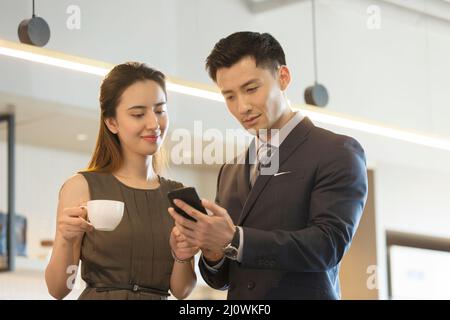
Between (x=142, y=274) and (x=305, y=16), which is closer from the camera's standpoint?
(x=142, y=274)

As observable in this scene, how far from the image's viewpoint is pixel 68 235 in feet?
6.61

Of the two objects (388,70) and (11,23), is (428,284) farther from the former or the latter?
(11,23)

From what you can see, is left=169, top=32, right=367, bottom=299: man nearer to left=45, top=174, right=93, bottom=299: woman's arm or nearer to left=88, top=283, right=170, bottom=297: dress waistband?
left=88, top=283, right=170, bottom=297: dress waistband

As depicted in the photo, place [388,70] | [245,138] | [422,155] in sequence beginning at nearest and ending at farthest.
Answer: [245,138], [388,70], [422,155]

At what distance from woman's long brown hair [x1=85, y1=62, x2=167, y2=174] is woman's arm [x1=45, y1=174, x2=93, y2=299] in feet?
0.26

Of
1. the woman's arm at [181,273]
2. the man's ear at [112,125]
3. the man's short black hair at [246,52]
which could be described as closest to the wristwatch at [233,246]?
the woman's arm at [181,273]

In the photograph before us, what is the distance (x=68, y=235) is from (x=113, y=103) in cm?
37

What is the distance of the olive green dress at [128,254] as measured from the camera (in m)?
2.07

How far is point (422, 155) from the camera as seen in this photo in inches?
273

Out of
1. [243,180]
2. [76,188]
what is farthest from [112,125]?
[243,180]

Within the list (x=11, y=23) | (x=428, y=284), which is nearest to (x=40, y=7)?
(x=11, y=23)

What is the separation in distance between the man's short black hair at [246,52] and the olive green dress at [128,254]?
0.39 m

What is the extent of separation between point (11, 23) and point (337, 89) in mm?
2423

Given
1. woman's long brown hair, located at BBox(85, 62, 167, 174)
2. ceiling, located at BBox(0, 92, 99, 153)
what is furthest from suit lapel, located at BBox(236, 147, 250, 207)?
ceiling, located at BBox(0, 92, 99, 153)
